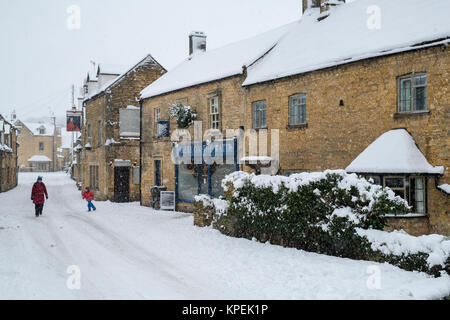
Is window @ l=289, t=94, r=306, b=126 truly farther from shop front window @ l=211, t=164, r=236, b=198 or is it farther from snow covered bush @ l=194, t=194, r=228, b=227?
snow covered bush @ l=194, t=194, r=228, b=227

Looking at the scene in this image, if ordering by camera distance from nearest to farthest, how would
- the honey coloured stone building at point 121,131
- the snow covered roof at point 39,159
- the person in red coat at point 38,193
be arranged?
1. the person in red coat at point 38,193
2. the honey coloured stone building at point 121,131
3. the snow covered roof at point 39,159

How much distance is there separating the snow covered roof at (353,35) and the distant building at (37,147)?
71.5m

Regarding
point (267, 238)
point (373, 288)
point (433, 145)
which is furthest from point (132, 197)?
point (373, 288)

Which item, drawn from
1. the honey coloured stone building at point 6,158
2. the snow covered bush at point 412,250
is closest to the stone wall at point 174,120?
the snow covered bush at point 412,250

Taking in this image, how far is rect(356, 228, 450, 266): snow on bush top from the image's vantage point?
7.51 m

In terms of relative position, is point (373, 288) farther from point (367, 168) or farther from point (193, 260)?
point (367, 168)

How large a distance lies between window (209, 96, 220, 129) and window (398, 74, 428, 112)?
30.1 feet

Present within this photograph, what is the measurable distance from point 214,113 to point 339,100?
24.0ft

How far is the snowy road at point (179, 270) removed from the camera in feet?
23.8

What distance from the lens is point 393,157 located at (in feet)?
38.6

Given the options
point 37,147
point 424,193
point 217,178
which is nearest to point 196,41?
point 217,178

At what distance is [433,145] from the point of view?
1162 centimetres

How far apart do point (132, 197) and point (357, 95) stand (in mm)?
18543

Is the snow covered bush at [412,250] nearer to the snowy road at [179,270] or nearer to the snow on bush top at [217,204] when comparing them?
the snowy road at [179,270]
